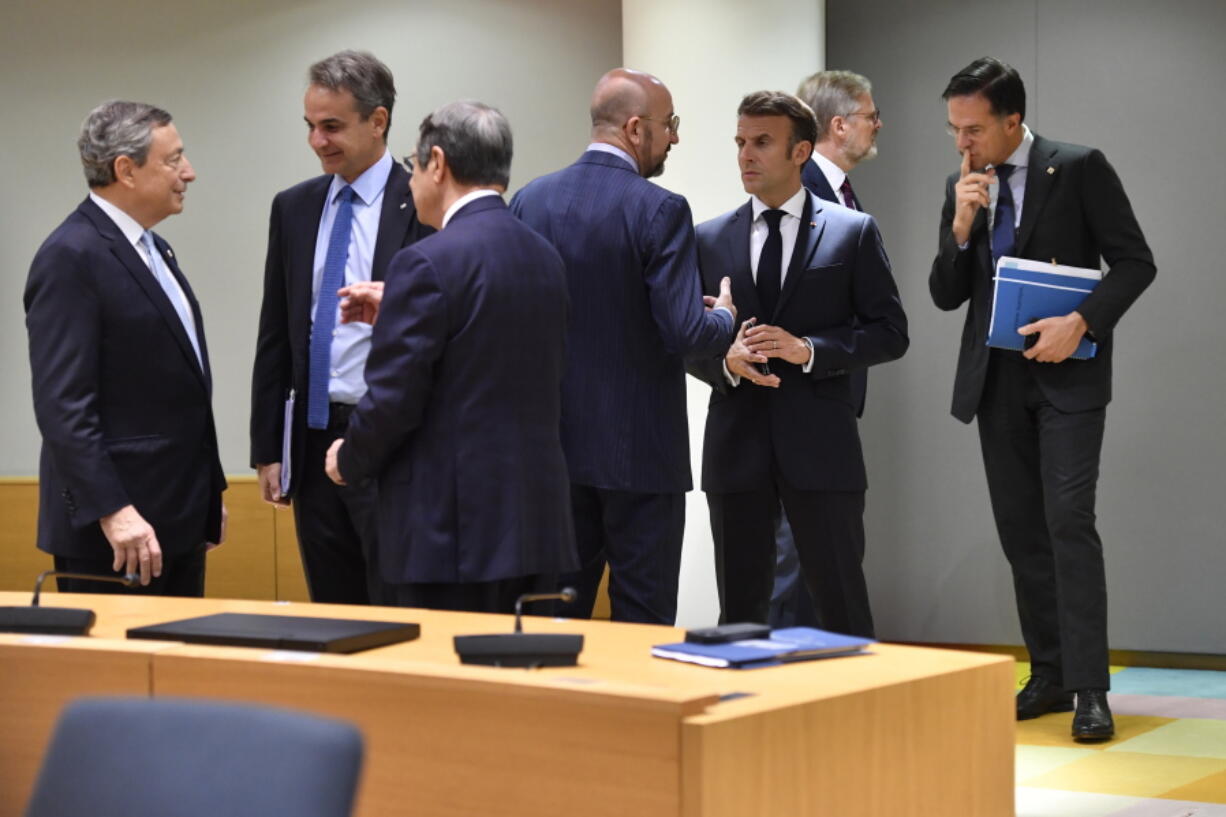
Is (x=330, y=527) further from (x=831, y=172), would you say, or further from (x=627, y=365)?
(x=831, y=172)

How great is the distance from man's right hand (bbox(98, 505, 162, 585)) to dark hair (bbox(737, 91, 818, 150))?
6.23 feet

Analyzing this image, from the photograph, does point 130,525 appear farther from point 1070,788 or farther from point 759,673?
point 1070,788

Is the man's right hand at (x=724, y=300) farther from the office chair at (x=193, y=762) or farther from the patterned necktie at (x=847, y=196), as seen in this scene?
the office chair at (x=193, y=762)

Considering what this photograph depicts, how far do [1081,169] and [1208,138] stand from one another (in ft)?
5.01

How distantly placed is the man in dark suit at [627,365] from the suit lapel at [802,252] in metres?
0.38

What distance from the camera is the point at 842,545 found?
4.04m

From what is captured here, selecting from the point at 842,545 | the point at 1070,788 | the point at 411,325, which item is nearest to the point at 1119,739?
the point at 1070,788

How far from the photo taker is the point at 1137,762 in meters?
3.94

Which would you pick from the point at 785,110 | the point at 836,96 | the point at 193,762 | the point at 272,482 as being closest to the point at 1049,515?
the point at 785,110

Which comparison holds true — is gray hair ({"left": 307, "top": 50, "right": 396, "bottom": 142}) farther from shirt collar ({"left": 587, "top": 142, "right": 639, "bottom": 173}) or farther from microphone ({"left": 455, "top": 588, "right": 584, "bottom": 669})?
microphone ({"left": 455, "top": 588, "right": 584, "bottom": 669})

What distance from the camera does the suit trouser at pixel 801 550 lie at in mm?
4039

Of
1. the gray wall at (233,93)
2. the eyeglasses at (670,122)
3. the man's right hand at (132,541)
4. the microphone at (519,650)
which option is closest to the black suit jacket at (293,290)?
the man's right hand at (132,541)

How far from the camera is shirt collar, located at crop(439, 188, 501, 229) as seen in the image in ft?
10.0

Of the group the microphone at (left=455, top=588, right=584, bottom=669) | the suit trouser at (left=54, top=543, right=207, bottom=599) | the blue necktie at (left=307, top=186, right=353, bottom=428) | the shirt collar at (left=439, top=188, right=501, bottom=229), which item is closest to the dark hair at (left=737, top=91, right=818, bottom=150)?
the blue necktie at (left=307, top=186, right=353, bottom=428)
